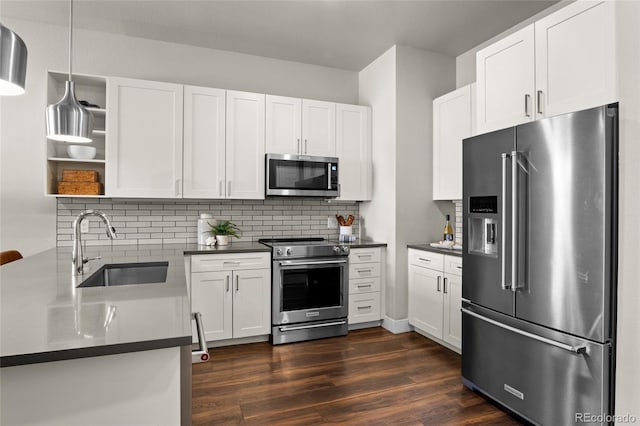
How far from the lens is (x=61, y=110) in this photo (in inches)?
77.4

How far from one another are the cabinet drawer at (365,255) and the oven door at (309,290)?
0.13 m

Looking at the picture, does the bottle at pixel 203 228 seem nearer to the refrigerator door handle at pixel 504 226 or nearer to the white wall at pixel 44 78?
the white wall at pixel 44 78

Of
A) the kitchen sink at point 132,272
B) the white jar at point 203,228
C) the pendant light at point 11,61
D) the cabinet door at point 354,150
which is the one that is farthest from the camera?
the cabinet door at point 354,150

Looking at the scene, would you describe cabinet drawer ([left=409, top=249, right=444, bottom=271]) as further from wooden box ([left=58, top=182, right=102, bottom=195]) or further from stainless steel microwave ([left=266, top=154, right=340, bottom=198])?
wooden box ([left=58, top=182, right=102, bottom=195])

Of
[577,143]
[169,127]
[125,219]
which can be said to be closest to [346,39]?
[169,127]

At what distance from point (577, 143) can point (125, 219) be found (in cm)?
365

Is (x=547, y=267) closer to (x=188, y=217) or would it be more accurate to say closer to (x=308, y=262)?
(x=308, y=262)

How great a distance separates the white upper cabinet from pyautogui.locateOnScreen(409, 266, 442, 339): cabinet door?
1.44m

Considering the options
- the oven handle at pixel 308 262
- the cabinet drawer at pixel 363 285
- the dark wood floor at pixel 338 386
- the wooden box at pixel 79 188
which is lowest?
the dark wood floor at pixel 338 386

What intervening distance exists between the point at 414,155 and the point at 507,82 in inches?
55.7

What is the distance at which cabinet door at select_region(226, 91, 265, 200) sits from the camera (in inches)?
143

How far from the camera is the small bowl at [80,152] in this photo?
3.18m

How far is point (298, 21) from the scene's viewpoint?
3.33 m

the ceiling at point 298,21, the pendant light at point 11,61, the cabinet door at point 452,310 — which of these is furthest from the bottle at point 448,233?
the pendant light at point 11,61
